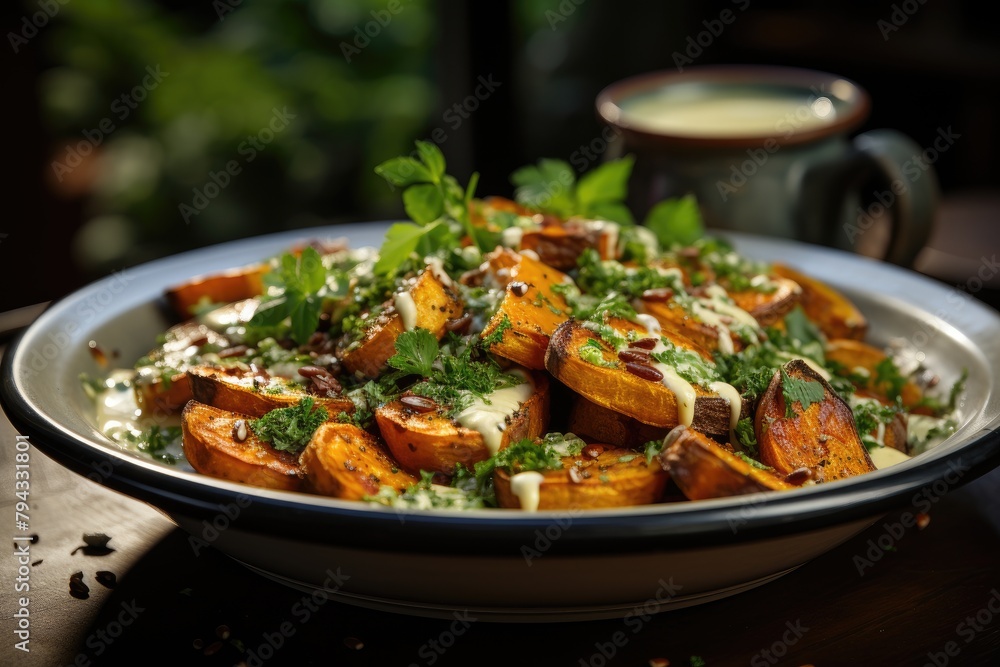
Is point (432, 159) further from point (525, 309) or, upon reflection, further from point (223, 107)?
point (223, 107)

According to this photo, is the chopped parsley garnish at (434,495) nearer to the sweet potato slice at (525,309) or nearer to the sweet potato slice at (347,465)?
the sweet potato slice at (347,465)

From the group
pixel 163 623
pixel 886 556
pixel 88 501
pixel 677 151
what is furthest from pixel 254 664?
pixel 677 151

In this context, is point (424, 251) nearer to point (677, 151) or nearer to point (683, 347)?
point (683, 347)

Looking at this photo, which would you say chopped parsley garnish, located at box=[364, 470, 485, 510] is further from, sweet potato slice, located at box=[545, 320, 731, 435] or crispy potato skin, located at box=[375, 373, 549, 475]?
sweet potato slice, located at box=[545, 320, 731, 435]

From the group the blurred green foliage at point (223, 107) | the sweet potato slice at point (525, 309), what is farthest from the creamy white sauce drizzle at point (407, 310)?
the blurred green foliage at point (223, 107)

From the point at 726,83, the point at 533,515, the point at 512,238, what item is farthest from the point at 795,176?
the point at 533,515

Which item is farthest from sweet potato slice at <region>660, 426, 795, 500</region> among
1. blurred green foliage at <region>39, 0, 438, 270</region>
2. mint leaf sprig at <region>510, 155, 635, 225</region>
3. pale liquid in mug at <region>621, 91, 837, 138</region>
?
blurred green foliage at <region>39, 0, 438, 270</region>
